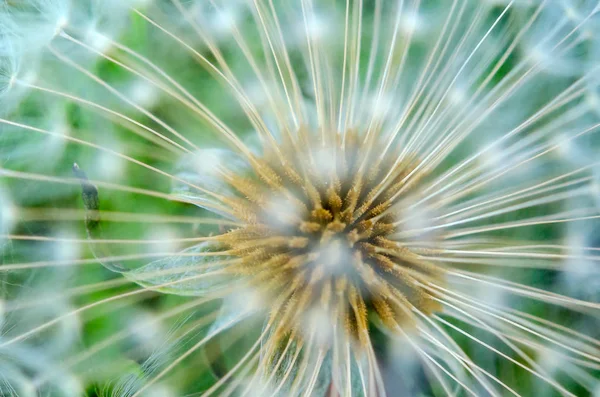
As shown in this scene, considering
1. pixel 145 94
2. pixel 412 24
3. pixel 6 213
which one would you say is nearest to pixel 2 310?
pixel 6 213

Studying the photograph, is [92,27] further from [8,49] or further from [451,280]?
[451,280]

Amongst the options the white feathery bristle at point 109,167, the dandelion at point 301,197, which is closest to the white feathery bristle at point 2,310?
the dandelion at point 301,197

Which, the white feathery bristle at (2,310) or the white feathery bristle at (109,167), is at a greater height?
the white feathery bristle at (109,167)

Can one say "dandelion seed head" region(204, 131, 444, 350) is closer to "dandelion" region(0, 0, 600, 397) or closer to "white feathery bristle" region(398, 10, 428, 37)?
"dandelion" region(0, 0, 600, 397)

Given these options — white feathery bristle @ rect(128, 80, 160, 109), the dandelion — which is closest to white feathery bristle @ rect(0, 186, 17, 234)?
the dandelion

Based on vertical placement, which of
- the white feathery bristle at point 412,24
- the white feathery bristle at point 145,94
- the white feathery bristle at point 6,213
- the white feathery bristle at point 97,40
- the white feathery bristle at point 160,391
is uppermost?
the white feathery bristle at point 412,24

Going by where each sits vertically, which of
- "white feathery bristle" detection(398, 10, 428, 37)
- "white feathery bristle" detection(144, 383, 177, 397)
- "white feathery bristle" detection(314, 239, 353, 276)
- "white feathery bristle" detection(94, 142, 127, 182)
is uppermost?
"white feathery bristle" detection(398, 10, 428, 37)

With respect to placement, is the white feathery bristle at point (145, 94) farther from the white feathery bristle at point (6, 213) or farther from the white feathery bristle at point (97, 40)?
the white feathery bristle at point (6, 213)

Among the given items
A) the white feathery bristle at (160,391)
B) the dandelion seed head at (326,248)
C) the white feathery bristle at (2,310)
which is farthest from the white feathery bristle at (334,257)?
the white feathery bristle at (2,310)

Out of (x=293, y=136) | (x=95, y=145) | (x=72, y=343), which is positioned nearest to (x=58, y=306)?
(x=72, y=343)
